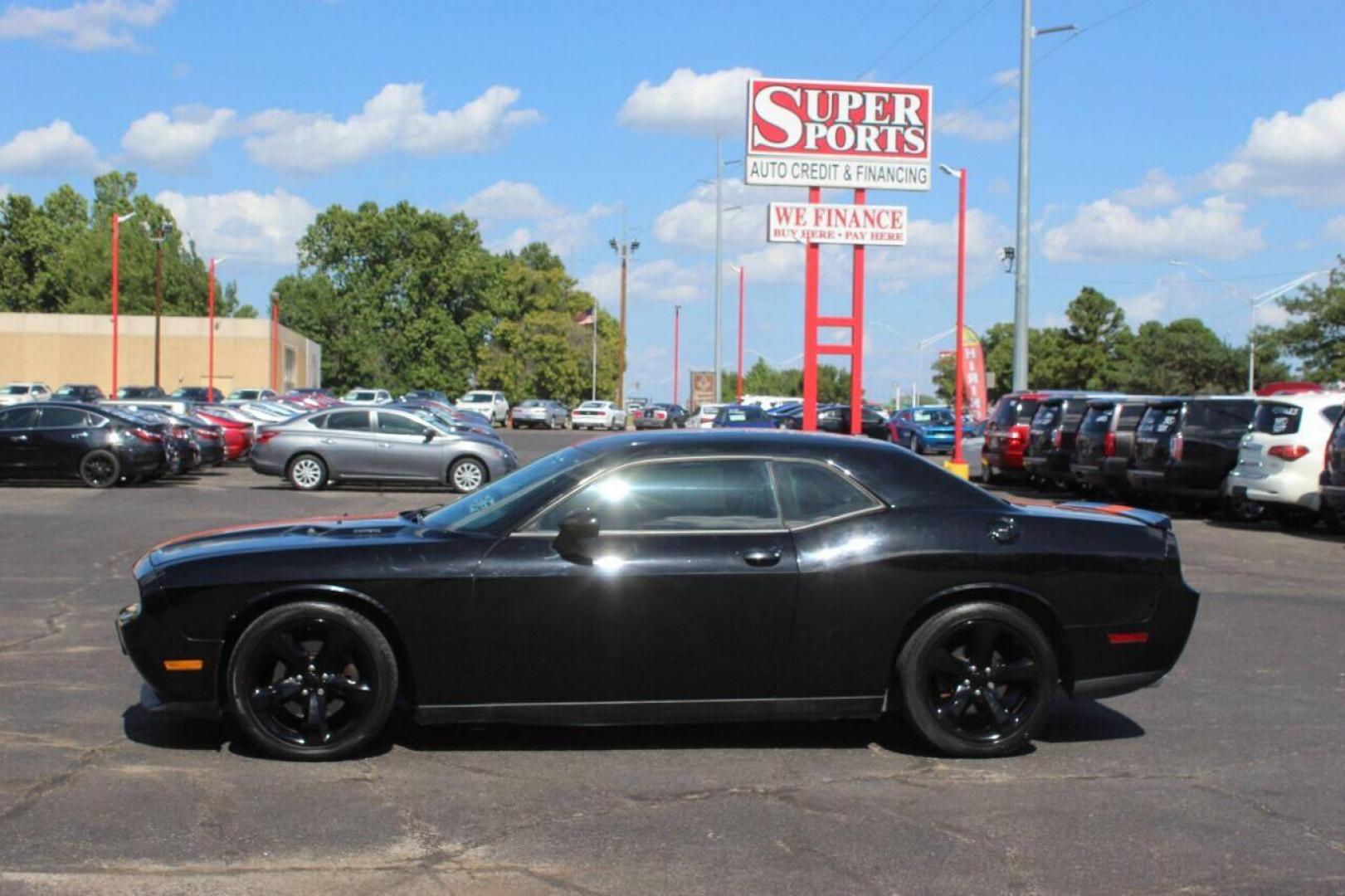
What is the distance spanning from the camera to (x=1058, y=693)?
673 cm

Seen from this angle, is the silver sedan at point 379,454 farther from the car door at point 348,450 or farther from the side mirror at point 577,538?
the side mirror at point 577,538

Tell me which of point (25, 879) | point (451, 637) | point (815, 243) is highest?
point (815, 243)

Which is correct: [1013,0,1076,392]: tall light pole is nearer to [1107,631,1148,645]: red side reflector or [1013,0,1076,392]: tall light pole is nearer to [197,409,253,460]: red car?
[197,409,253,460]: red car

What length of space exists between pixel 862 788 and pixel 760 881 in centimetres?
126

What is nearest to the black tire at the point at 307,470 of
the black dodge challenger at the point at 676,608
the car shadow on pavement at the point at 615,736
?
the car shadow on pavement at the point at 615,736

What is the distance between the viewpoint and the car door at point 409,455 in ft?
81.6

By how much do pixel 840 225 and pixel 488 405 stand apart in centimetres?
4225

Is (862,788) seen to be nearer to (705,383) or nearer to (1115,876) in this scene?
(1115,876)

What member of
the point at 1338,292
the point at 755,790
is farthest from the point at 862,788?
the point at 1338,292

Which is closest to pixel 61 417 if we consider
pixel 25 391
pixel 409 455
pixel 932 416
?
pixel 409 455

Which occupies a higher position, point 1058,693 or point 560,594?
point 560,594

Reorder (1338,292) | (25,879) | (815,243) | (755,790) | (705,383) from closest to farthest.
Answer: (25,879) → (755,790) → (815,243) → (1338,292) → (705,383)

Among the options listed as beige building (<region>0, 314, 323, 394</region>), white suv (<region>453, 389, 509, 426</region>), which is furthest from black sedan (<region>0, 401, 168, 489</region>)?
beige building (<region>0, 314, 323, 394</region>)

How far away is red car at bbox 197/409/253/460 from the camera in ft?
105
